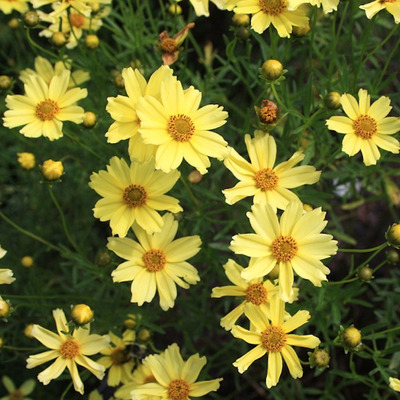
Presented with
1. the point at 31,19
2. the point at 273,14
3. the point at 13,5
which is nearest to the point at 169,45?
the point at 273,14

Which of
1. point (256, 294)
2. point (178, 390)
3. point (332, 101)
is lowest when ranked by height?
point (178, 390)

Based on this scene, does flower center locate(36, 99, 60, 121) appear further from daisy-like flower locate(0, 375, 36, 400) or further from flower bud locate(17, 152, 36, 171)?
daisy-like flower locate(0, 375, 36, 400)

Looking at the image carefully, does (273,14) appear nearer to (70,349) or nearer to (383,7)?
(383,7)

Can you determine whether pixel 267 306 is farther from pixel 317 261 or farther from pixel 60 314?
pixel 60 314

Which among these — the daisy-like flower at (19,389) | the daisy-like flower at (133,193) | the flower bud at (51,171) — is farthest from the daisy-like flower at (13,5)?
the daisy-like flower at (19,389)

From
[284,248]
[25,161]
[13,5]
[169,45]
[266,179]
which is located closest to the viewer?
[284,248]

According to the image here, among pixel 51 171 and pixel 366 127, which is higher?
pixel 366 127

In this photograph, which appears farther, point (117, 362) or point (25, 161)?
point (25, 161)
